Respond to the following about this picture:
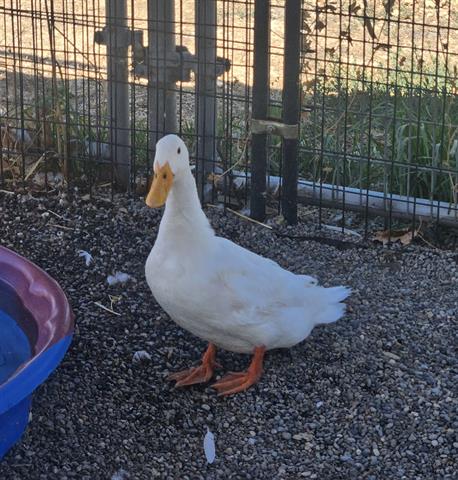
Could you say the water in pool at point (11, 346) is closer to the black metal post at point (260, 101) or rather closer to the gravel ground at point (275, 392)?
the gravel ground at point (275, 392)

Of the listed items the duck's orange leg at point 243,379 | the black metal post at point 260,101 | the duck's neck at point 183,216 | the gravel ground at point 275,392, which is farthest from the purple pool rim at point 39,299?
the black metal post at point 260,101

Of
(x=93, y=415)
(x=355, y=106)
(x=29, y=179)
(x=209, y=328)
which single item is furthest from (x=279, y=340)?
(x=355, y=106)

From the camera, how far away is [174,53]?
580 centimetres

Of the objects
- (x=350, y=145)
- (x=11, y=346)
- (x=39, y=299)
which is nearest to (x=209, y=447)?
(x=39, y=299)

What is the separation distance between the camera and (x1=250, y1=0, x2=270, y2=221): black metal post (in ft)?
17.8

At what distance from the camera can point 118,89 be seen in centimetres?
600

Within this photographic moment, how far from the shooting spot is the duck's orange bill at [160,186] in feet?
13.0

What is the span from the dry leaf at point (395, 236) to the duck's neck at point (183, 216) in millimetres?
1673

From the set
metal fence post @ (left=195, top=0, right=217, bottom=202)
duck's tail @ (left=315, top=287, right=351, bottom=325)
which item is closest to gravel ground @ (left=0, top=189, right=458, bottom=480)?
duck's tail @ (left=315, top=287, right=351, bottom=325)

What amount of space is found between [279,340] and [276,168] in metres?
2.09

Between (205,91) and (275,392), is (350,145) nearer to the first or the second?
(205,91)

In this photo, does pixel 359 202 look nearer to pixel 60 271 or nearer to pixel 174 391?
pixel 60 271

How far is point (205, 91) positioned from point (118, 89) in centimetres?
51

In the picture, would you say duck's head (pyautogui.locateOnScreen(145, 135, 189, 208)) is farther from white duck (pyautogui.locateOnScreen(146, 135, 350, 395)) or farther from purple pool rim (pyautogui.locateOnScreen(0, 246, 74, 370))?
purple pool rim (pyautogui.locateOnScreen(0, 246, 74, 370))
